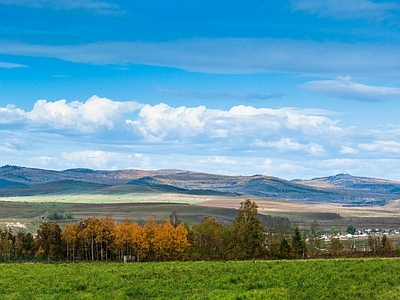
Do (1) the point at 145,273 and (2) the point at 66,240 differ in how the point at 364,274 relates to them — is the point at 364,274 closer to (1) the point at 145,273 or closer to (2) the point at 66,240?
(1) the point at 145,273

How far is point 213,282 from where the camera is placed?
47.6 meters

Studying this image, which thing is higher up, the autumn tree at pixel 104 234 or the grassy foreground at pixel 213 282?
the autumn tree at pixel 104 234

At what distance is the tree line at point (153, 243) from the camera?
10325 centimetres

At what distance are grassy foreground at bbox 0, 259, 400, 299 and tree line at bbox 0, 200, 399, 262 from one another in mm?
43199

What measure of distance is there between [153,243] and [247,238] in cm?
1483

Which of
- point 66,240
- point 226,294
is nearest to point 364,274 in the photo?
point 226,294

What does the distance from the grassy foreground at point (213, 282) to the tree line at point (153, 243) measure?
43.2 m

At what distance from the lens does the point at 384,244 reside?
127375 millimetres

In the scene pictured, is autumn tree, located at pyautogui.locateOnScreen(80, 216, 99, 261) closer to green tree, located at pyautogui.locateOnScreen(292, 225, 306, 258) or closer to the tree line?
the tree line

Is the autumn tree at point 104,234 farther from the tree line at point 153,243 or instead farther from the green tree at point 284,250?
the green tree at point 284,250

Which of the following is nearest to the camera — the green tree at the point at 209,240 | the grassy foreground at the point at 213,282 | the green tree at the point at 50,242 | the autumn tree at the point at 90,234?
the grassy foreground at the point at 213,282

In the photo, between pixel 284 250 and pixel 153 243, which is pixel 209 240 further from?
pixel 284 250

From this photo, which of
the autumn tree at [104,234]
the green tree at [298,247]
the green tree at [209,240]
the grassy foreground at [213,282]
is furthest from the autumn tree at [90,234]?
the grassy foreground at [213,282]

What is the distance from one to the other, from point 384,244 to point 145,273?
83125 mm
